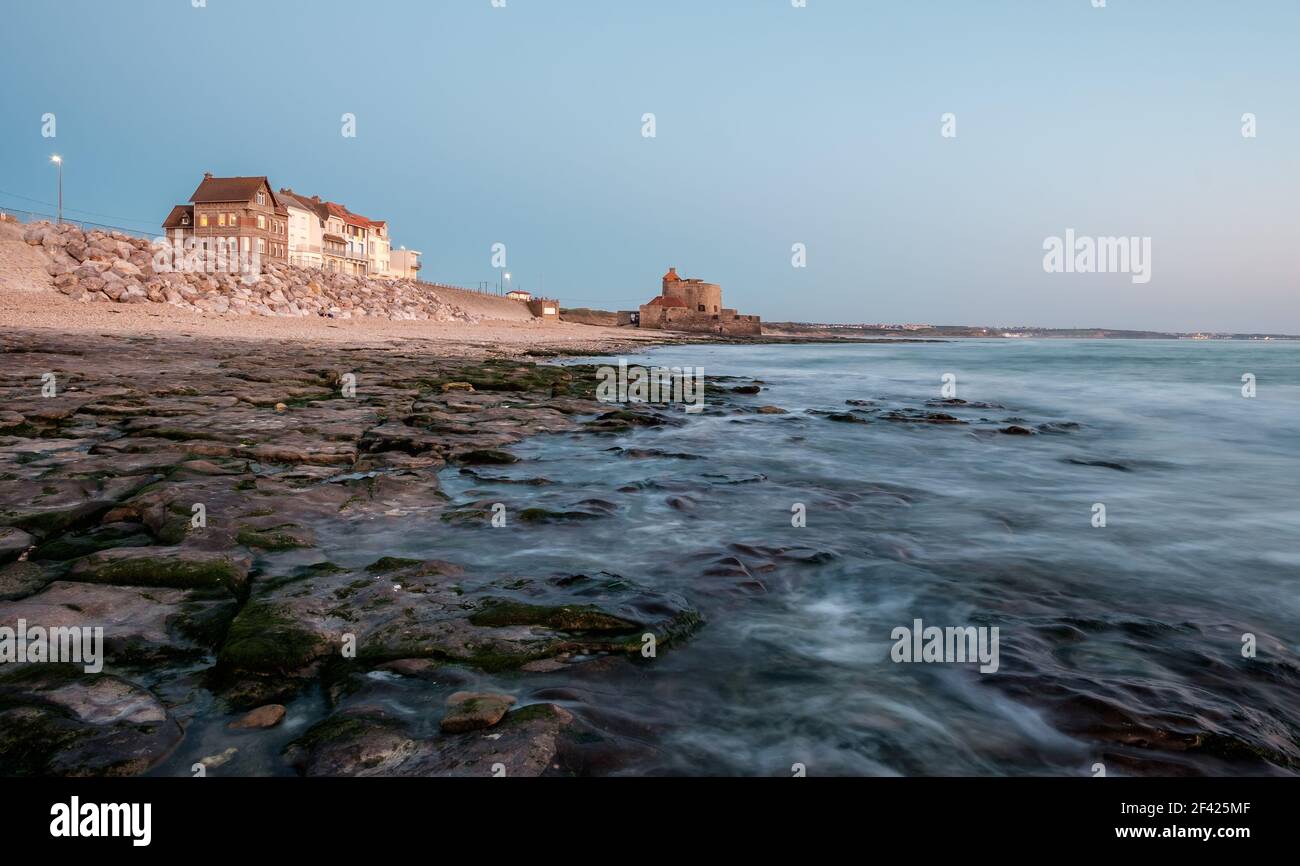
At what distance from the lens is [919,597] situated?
4438 mm

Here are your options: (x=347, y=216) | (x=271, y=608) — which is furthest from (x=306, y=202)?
(x=271, y=608)

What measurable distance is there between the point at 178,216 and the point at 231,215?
6.39 m

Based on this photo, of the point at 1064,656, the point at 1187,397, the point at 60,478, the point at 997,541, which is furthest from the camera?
the point at 1187,397

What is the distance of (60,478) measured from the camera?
536 centimetres

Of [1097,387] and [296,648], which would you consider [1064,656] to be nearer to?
[296,648]

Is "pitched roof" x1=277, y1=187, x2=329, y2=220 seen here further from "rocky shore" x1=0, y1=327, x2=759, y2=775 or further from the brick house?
"rocky shore" x1=0, y1=327, x2=759, y2=775

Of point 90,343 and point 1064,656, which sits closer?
point 1064,656

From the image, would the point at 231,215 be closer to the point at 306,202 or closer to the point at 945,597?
the point at 306,202

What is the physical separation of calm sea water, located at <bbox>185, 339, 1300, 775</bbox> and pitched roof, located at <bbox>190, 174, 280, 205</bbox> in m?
62.7

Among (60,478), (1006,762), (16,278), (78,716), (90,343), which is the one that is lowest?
(1006,762)

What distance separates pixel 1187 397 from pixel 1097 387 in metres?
4.78
